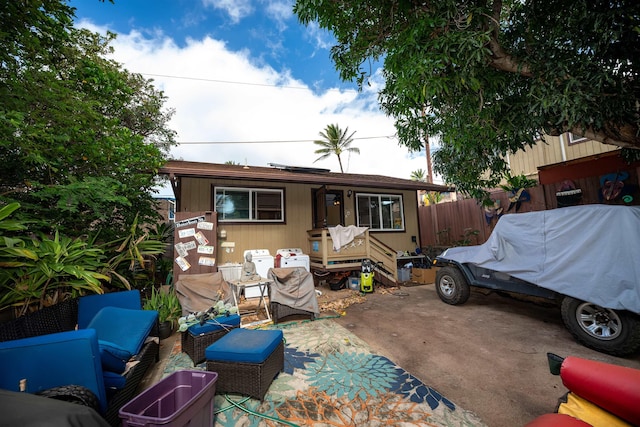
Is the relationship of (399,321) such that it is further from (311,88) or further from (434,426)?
(311,88)

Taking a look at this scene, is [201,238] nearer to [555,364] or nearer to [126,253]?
[126,253]

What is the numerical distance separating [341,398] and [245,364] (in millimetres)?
990

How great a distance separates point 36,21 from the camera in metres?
2.79

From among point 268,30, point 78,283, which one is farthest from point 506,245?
point 268,30

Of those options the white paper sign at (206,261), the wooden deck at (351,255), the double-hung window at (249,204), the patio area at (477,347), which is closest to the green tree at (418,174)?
the wooden deck at (351,255)

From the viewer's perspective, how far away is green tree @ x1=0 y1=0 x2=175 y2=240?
8.77 ft

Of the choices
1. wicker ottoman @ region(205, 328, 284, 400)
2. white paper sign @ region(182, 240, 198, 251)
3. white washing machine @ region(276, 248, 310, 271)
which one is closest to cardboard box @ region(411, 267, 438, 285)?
white washing machine @ region(276, 248, 310, 271)

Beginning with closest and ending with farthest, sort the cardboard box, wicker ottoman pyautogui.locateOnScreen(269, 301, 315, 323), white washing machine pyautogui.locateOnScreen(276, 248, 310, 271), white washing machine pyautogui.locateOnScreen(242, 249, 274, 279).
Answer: wicker ottoman pyautogui.locateOnScreen(269, 301, 315, 323)
white washing machine pyautogui.locateOnScreen(242, 249, 274, 279)
white washing machine pyautogui.locateOnScreen(276, 248, 310, 271)
the cardboard box

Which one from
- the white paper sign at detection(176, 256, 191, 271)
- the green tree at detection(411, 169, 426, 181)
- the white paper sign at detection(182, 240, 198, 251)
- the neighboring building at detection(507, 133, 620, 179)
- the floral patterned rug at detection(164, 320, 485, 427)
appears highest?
the green tree at detection(411, 169, 426, 181)

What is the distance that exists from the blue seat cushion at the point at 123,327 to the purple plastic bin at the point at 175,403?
2.38 feet

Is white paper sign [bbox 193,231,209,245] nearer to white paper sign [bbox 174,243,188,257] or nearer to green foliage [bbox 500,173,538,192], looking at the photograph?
white paper sign [bbox 174,243,188,257]

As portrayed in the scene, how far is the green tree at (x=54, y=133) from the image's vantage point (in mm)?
2674

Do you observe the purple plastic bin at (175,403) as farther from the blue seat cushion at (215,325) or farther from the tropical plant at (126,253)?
the tropical plant at (126,253)

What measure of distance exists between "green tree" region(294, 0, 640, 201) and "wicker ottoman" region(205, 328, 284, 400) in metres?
3.46
